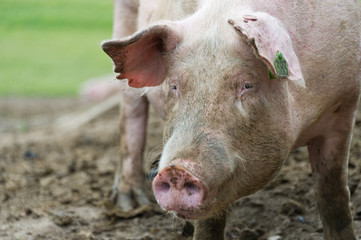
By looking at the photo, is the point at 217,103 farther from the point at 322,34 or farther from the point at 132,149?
the point at 132,149

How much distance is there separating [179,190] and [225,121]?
16.0 inches

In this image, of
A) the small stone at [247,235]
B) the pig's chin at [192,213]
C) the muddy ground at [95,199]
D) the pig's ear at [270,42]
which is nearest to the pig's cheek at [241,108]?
the pig's ear at [270,42]

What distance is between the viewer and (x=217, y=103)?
316cm

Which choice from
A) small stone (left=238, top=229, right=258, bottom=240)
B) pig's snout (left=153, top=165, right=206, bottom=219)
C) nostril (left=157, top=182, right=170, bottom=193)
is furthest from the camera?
small stone (left=238, top=229, right=258, bottom=240)

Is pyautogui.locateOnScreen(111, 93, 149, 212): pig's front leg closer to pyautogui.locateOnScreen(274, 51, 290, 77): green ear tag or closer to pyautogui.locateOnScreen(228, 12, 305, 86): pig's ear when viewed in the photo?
pyautogui.locateOnScreen(228, 12, 305, 86): pig's ear

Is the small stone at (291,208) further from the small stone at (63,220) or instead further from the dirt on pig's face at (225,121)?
the small stone at (63,220)

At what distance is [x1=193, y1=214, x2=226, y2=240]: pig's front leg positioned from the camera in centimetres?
391

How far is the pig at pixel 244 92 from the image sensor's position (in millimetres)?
3018

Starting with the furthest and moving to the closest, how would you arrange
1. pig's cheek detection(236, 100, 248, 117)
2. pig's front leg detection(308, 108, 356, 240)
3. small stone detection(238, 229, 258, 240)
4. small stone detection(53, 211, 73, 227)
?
1. small stone detection(53, 211, 73, 227)
2. small stone detection(238, 229, 258, 240)
3. pig's front leg detection(308, 108, 356, 240)
4. pig's cheek detection(236, 100, 248, 117)

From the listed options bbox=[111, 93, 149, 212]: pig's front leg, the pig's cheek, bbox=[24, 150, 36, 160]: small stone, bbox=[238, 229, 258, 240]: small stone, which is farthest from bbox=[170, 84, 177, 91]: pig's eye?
bbox=[24, 150, 36, 160]: small stone

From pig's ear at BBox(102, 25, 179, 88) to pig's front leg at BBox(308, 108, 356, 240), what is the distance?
3.62ft

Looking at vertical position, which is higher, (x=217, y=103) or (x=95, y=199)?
(x=217, y=103)

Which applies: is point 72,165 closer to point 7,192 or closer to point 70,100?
point 7,192

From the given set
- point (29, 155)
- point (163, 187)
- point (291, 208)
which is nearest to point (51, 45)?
point (29, 155)
